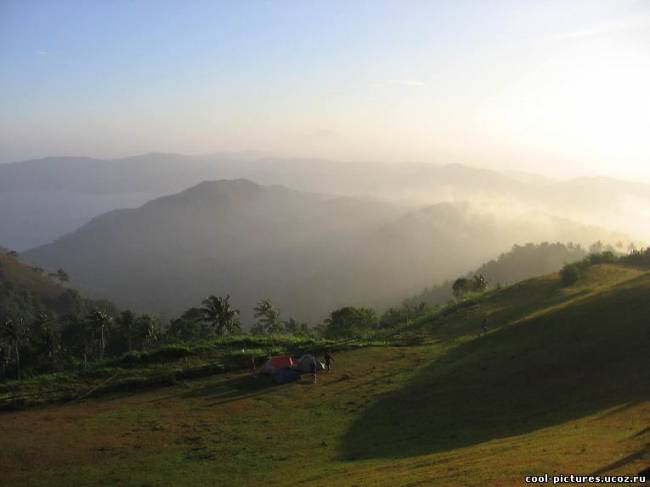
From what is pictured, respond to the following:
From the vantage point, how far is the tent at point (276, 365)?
40.8m

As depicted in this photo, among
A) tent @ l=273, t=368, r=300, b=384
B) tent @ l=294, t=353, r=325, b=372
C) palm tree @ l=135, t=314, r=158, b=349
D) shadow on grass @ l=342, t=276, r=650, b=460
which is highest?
palm tree @ l=135, t=314, r=158, b=349

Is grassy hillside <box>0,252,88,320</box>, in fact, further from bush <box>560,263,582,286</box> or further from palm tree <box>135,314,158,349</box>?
bush <box>560,263,582,286</box>

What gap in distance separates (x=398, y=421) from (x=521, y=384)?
28.0ft

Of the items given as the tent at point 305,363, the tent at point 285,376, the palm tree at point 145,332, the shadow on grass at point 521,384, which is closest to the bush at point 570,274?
the shadow on grass at point 521,384

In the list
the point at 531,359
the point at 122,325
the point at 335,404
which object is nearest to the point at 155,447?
the point at 335,404

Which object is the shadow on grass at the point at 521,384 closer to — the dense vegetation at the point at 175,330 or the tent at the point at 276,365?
the tent at the point at 276,365

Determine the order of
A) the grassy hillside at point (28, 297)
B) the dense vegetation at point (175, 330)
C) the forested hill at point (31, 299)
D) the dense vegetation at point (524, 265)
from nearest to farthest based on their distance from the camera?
the dense vegetation at point (175, 330), the grassy hillside at point (28, 297), the forested hill at point (31, 299), the dense vegetation at point (524, 265)

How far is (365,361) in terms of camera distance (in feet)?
149

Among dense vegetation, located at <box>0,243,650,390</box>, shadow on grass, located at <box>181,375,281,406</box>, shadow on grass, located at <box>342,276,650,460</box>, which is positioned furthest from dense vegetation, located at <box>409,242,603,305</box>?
shadow on grass, located at <box>181,375,281,406</box>

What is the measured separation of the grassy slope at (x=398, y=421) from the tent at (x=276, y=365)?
1.12 m

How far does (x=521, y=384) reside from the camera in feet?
109

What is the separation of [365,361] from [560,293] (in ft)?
95.0

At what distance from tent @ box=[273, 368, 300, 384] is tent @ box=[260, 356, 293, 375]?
33 cm

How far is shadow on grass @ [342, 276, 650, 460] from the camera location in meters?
26.7
